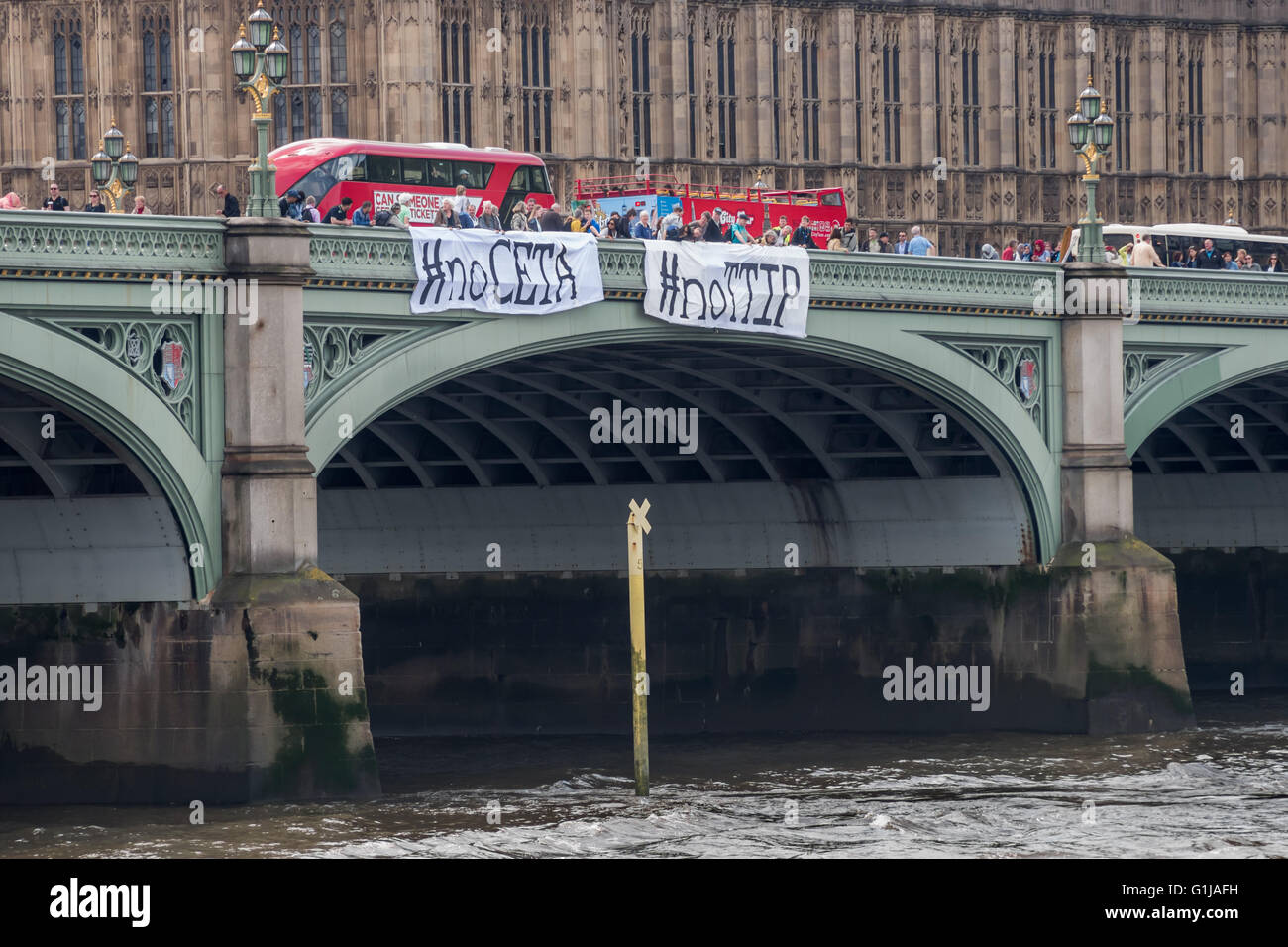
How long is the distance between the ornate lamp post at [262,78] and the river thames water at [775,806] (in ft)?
28.5

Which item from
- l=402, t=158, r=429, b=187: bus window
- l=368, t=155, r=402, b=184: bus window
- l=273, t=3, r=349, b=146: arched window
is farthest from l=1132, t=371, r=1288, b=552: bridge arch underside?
l=273, t=3, r=349, b=146: arched window

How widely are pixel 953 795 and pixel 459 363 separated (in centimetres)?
1051

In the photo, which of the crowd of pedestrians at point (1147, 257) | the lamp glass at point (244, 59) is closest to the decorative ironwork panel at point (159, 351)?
the lamp glass at point (244, 59)

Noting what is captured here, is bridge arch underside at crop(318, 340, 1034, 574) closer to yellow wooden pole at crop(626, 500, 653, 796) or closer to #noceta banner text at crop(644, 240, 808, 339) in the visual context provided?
#noceta banner text at crop(644, 240, 808, 339)

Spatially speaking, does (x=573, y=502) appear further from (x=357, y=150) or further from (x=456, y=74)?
(x=456, y=74)

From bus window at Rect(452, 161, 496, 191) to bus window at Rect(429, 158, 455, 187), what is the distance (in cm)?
21

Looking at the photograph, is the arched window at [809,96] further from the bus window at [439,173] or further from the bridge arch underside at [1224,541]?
the bus window at [439,173]

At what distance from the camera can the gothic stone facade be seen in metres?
82.1

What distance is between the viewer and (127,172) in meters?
49.8

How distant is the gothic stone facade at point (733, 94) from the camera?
269 feet

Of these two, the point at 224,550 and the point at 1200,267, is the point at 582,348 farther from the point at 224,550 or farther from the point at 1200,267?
the point at 1200,267

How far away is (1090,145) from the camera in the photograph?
51750mm

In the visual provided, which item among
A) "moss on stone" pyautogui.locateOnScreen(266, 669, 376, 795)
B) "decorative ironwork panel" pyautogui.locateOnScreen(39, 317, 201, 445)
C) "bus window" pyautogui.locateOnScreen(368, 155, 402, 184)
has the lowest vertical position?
"moss on stone" pyautogui.locateOnScreen(266, 669, 376, 795)

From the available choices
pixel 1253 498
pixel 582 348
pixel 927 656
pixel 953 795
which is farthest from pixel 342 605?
pixel 1253 498
